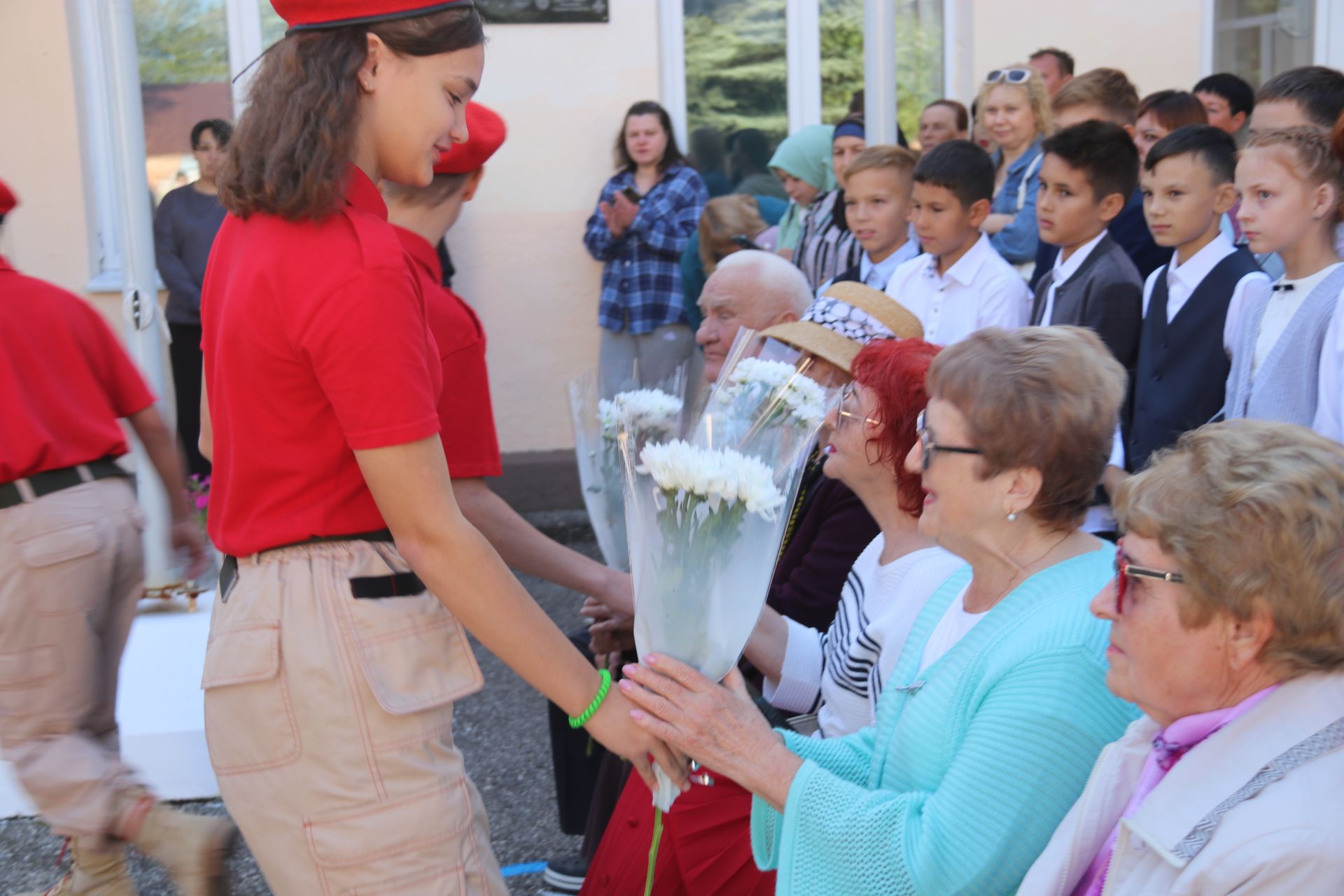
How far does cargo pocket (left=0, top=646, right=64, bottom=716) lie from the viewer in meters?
3.05

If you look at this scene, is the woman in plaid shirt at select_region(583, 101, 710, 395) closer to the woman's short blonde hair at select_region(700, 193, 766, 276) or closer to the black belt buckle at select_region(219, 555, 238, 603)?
the woman's short blonde hair at select_region(700, 193, 766, 276)

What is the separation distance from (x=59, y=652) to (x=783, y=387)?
1918 mm

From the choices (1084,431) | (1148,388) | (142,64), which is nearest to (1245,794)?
(1084,431)

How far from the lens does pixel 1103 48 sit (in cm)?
741

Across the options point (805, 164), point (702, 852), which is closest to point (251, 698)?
point (702, 852)

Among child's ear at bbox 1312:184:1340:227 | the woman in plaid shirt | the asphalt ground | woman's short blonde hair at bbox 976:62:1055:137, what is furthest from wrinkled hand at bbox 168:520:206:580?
woman's short blonde hair at bbox 976:62:1055:137

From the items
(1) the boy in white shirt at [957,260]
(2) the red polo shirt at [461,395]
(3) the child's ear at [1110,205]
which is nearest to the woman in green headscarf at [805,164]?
(1) the boy in white shirt at [957,260]

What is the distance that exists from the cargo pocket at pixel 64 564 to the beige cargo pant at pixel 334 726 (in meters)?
1.51

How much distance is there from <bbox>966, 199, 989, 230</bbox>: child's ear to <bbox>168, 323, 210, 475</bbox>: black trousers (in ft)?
14.2

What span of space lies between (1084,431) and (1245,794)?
2.21 ft

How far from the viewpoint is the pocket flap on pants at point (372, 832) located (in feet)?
5.70

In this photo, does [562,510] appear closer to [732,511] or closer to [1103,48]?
[1103,48]

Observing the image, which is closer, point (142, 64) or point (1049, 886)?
point (1049, 886)

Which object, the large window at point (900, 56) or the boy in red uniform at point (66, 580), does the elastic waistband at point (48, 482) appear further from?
the large window at point (900, 56)
